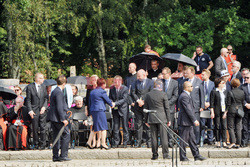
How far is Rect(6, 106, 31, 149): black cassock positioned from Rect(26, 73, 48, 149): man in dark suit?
0.34 meters

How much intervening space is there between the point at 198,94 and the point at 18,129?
207 inches

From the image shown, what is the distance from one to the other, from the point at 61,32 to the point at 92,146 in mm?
24120

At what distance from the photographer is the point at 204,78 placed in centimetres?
1390

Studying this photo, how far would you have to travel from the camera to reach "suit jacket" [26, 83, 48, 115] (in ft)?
44.9

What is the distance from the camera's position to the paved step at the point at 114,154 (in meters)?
12.4

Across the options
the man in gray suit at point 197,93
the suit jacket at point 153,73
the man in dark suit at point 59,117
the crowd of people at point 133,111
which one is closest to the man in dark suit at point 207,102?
the crowd of people at point 133,111

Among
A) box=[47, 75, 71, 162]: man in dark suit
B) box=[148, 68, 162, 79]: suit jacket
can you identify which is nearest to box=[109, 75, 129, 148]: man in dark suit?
box=[148, 68, 162, 79]: suit jacket

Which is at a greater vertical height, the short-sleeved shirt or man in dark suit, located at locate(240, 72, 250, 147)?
the short-sleeved shirt

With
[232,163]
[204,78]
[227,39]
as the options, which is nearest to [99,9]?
[227,39]

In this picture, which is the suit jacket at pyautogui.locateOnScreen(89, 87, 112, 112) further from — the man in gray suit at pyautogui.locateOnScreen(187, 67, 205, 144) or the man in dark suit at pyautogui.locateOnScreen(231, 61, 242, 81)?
the man in dark suit at pyautogui.locateOnScreen(231, 61, 242, 81)

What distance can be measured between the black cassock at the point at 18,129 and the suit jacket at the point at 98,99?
7.19 feet

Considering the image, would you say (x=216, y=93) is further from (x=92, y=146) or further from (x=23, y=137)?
(x=23, y=137)

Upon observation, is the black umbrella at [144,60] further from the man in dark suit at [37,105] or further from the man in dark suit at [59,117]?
the man in dark suit at [59,117]

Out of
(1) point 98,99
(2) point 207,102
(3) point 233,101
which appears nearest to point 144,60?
(2) point 207,102
